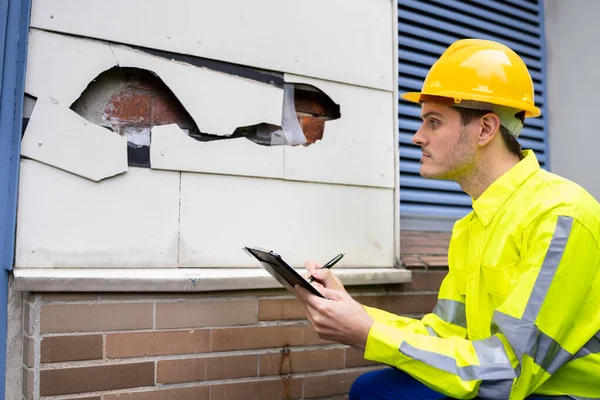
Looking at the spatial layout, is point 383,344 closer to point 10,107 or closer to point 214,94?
point 214,94

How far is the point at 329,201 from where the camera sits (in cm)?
262

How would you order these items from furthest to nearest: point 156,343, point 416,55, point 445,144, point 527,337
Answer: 1. point 416,55
2. point 156,343
3. point 445,144
4. point 527,337

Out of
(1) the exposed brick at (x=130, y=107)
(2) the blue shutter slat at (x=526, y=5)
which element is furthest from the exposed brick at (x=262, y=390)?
(2) the blue shutter slat at (x=526, y=5)

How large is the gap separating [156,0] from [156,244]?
972 mm

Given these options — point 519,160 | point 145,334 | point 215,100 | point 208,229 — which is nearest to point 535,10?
point 519,160

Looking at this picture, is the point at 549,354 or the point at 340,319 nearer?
the point at 549,354

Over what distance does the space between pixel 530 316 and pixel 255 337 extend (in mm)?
1178

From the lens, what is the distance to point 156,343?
2.19 m

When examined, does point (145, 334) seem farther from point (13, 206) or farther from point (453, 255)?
point (453, 255)

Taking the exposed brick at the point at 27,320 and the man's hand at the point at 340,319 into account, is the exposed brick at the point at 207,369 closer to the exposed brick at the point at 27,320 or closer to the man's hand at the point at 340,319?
the exposed brick at the point at 27,320

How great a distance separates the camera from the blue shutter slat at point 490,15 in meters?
3.36

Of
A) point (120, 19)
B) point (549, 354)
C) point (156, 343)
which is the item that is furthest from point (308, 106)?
point (549, 354)

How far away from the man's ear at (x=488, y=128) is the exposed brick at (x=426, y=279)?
1003 millimetres

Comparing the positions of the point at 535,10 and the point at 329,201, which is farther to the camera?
the point at 535,10
